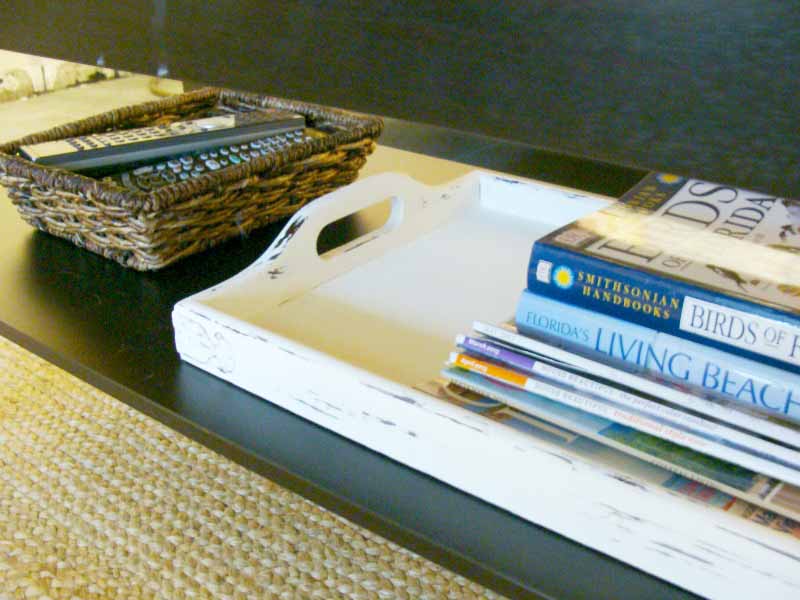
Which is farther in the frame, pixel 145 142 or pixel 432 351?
pixel 145 142

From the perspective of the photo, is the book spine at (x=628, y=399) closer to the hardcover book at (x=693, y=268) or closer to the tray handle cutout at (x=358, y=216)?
the hardcover book at (x=693, y=268)

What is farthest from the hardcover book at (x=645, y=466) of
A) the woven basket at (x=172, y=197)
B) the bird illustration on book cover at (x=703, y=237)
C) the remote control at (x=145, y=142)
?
the remote control at (x=145, y=142)

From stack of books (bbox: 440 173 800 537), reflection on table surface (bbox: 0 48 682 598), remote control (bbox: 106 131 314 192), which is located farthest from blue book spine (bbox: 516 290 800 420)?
remote control (bbox: 106 131 314 192)

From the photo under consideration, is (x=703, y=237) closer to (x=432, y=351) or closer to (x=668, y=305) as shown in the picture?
(x=668, y=305)

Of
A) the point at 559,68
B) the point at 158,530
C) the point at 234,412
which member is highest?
the point at 559,68

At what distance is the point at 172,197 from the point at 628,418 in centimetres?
45

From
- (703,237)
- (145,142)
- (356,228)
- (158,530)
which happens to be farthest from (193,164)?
(703,237)

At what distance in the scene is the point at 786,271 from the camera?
570 mm

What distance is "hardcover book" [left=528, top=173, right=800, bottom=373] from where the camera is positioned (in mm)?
537

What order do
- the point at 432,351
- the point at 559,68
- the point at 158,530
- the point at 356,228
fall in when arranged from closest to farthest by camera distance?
the point at 559,68 → the point at 432,351 → the point at 158,530 → the point at 356,228

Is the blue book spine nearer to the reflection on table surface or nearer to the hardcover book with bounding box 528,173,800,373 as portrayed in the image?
the hardcover book with bounding box 528,173,800,373

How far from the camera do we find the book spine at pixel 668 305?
0.53m

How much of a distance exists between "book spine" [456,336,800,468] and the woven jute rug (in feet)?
0.84

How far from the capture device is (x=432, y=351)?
691 mm
